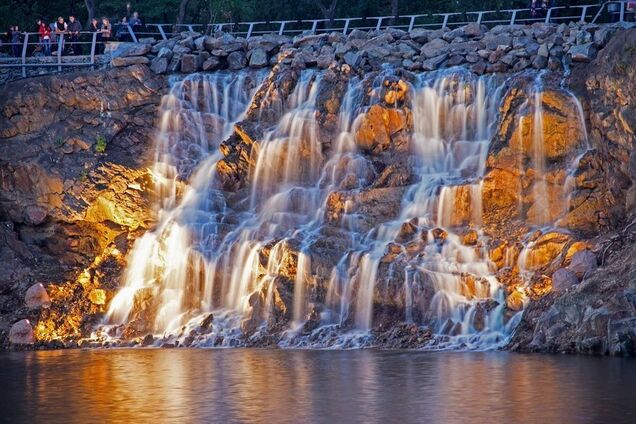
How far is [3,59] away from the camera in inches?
2082

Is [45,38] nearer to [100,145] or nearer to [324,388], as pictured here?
[100,145]

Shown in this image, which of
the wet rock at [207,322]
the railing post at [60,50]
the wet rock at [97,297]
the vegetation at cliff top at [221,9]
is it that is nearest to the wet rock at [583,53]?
the wet rock at [207,322]

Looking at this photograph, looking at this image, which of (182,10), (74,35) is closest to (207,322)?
(74,35)

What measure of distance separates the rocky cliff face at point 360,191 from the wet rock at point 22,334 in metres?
0.07

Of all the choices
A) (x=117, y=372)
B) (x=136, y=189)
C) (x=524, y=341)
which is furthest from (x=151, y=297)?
(x=524, y=341)

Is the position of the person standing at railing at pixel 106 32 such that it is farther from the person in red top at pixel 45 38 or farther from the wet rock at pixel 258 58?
the wet rock at pixel 258 58

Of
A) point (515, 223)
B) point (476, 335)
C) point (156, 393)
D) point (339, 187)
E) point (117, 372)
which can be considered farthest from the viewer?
point (339, 187)

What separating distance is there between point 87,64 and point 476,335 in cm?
2183

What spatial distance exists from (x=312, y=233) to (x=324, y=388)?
12523 mm

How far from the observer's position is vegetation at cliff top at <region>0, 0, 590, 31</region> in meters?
63.6

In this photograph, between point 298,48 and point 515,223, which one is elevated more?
point 298,48

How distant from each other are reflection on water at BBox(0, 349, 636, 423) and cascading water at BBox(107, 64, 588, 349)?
2861mm

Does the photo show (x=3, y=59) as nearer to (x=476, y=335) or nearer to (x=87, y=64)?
(x=87, y=64)

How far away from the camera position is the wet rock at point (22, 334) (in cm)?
4175
